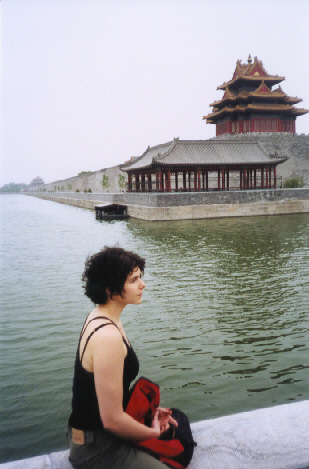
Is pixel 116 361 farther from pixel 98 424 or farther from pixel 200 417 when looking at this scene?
pixel 200 417

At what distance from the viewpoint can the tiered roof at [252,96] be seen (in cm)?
3909

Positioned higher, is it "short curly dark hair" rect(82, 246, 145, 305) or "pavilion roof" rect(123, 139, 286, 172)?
"pavilion roof" rect(123, 139, 286, 172)

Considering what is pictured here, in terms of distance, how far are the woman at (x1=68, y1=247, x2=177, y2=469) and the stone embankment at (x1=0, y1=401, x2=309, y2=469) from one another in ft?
0.65

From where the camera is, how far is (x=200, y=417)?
12.5 feet

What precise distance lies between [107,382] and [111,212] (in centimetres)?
2474

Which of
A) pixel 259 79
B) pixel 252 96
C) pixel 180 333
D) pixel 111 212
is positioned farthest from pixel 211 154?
pixel 180 333

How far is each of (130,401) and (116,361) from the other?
37cm

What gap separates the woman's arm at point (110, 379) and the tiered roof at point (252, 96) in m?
39.4

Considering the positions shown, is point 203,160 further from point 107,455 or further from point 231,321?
point 107,455

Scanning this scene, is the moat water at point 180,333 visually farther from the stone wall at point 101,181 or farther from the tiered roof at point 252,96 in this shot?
the stone wall at point 101,181

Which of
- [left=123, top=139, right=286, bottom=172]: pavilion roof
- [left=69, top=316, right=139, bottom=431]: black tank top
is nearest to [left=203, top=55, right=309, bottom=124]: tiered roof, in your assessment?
[left=123, top=139, right=286, bottom=172]: pavilion roof

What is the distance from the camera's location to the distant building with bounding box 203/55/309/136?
3922 centimetres

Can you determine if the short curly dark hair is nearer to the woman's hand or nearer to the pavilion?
the woman's hand

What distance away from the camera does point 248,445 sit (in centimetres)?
205
